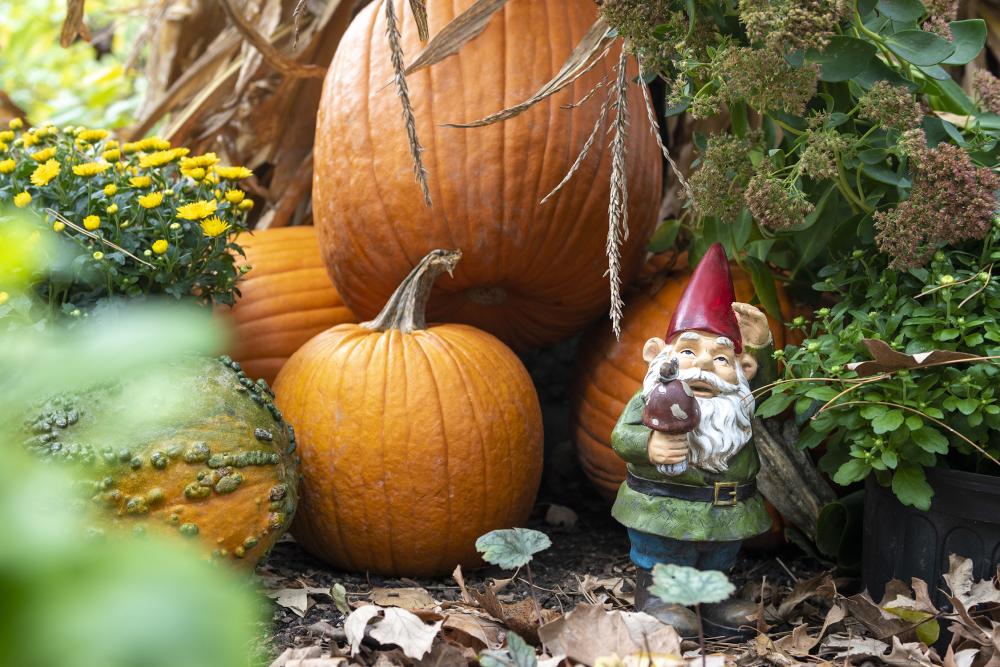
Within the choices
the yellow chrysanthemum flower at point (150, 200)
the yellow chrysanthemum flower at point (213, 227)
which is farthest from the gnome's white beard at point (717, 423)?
the yellow chrysanthemum flower at point (150, 200)

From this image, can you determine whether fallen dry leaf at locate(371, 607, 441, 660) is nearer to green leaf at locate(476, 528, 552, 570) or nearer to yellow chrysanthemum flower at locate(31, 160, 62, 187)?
green leaf at locate(476, 528, 552, 570)

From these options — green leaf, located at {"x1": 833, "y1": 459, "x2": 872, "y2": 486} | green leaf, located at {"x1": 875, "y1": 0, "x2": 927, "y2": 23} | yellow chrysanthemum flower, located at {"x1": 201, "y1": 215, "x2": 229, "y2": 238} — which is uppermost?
green leaf, located at {"x1": 875, "y1": 0, "x2": 927, "y2": 23}

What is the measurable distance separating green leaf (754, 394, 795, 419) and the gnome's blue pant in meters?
0.21

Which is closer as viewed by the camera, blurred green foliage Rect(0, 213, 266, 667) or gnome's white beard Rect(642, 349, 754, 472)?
blurred green foliage Rect(0, 213, 266, 667)

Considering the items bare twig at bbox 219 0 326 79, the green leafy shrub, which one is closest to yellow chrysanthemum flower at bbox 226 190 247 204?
the green leafy shrub

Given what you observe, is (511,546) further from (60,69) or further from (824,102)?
(60,69)

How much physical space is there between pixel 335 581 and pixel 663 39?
1175 mm

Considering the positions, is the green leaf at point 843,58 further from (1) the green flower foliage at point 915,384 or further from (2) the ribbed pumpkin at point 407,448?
(2) the ribbed pumpkin at point 407,448

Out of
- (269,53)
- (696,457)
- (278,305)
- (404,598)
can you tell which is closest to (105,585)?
(696,457)

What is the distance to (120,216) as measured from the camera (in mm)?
1840

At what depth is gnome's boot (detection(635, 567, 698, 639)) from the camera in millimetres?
1503

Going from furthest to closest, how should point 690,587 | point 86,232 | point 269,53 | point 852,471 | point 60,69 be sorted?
point 60,69
point 269,53
point 86,232
point 852,471
point 690,587

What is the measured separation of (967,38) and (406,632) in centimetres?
132

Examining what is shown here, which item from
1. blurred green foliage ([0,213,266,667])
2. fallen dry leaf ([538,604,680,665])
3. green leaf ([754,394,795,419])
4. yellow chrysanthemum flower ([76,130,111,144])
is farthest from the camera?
yellow chrysanthemum flower ([76,130,111,144])
